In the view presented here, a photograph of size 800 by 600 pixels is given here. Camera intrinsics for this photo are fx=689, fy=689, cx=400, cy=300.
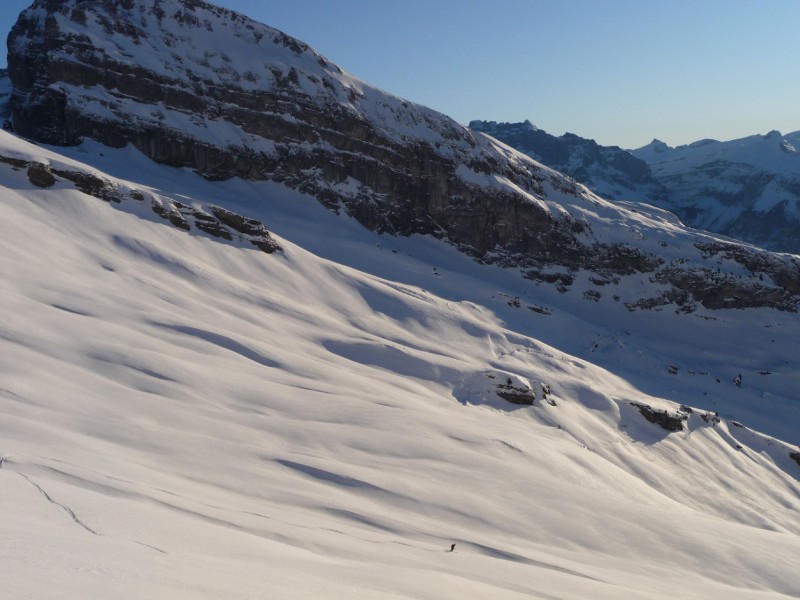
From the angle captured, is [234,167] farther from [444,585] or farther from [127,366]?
[444,585]

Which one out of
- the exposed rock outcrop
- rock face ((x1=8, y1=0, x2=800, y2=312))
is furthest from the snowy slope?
rock face ((x1=8, y1=0, x2=800, y2=312))

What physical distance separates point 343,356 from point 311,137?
51.5 metres

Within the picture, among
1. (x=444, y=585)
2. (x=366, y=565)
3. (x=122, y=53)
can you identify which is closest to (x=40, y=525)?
(x=366, y=565)

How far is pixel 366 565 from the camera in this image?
10828 mm

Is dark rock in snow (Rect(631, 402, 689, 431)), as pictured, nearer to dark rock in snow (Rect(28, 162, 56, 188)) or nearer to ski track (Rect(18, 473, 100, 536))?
dark rock in snow (Rect(28, 162, 56, 188))

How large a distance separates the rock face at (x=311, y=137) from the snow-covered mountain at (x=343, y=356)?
37 centimetres

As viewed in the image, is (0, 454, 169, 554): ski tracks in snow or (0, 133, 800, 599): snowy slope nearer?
(0, 454, 169, 554): ski tracks in snow

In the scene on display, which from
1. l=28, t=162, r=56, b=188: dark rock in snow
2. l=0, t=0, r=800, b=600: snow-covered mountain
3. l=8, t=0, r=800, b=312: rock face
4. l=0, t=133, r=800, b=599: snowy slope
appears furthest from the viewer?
l=8, t=0, r=800, b=312: rock face

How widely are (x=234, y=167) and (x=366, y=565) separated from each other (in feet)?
232

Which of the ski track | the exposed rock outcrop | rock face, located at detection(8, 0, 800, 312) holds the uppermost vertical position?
rock face, located at detection(8, 0, 800, 312)

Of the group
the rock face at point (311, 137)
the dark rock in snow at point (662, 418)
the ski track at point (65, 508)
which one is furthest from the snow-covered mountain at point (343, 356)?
the rock face at point (311, 137)

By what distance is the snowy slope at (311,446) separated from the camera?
31.4ft

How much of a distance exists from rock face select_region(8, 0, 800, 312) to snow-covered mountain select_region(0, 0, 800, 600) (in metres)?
0.37

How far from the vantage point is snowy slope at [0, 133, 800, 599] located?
959 centimetres
